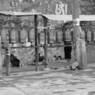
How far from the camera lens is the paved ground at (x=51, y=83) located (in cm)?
733

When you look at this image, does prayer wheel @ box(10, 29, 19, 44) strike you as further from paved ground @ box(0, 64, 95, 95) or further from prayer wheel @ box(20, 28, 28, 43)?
paved ground @ box(0, 64, 95, 95)

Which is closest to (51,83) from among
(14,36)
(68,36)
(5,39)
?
(5,39)

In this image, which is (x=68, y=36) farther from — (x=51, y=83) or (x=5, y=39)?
(x=51, y=83)

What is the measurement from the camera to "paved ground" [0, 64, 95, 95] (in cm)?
733

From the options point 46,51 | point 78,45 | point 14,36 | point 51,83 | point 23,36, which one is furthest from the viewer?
point 23,36

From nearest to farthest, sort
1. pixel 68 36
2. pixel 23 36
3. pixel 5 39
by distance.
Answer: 1. pixel 5 39
2. pixel 23 36
3. pixel 68 36

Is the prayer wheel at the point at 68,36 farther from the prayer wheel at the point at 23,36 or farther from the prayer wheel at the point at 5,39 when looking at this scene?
the prayer wheel at the point at 5,39

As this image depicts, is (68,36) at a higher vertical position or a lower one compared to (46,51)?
higher

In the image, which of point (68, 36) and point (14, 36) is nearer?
point (14, 36)

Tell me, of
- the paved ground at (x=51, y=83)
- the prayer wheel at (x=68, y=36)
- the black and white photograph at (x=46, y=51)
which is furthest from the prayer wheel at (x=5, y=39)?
the prayer wheel at (x=68, y=36)

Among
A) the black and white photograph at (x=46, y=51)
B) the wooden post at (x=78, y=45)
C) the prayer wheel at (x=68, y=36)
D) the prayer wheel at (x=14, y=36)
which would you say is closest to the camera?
the black and white photograph at (x=46, y=51)

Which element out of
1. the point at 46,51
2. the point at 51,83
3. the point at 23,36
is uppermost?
the point at 23,36

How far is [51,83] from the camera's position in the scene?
844 centimetres


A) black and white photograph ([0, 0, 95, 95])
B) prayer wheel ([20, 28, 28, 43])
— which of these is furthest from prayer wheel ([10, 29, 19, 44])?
prayer wheel ([20, 28, 28, 43])
